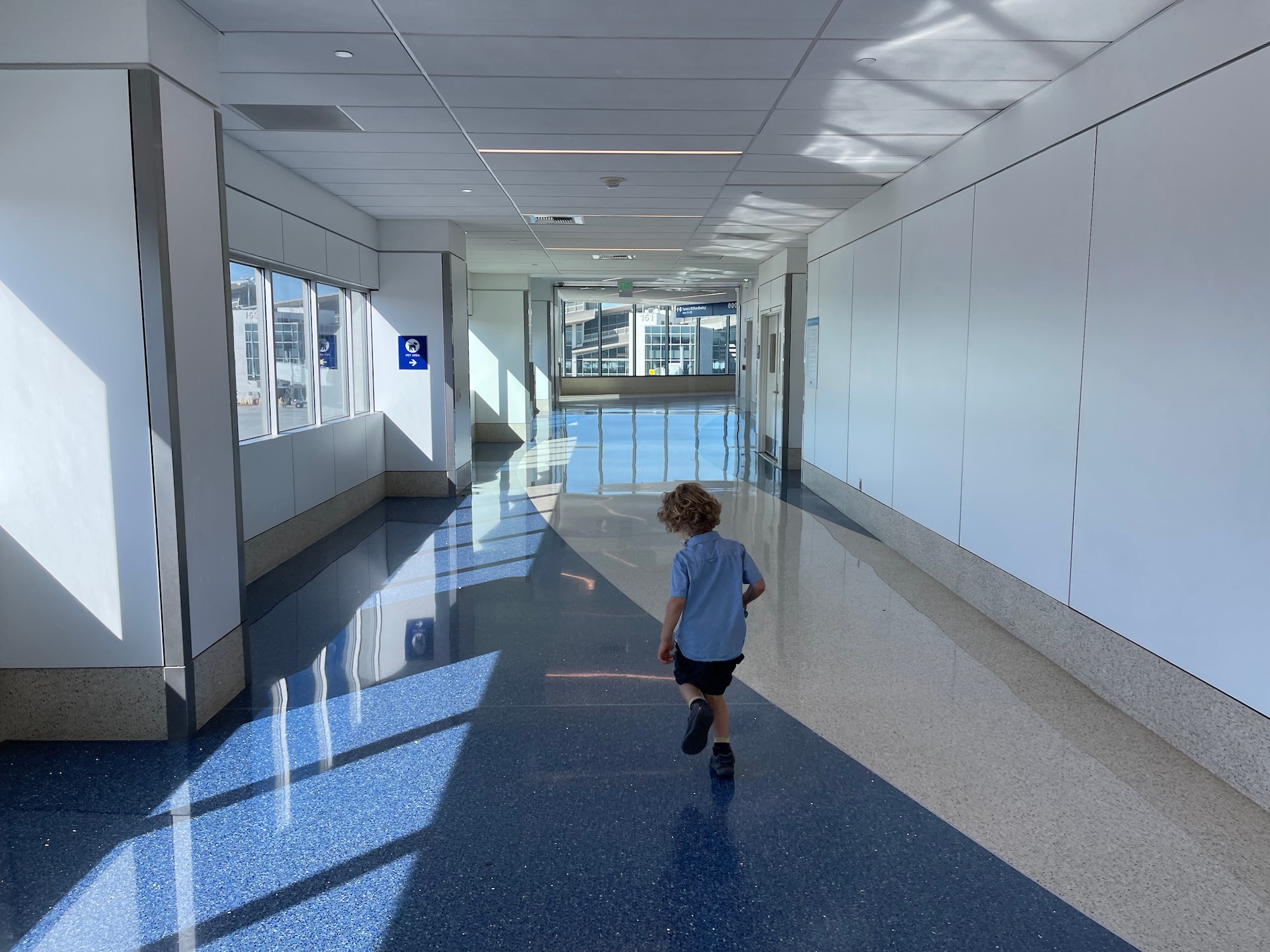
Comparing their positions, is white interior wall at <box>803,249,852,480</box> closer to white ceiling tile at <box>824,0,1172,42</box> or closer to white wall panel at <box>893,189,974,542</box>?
white wall panel at <box>893,189,974,542</box>

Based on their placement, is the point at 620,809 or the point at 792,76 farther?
the point at 792,76

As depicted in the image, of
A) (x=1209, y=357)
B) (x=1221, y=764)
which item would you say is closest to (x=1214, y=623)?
(x=1221, y=764)

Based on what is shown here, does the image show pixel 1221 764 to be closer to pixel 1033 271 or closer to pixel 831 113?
→ pixel 1033 271

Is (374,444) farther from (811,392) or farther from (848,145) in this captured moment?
(848,145)

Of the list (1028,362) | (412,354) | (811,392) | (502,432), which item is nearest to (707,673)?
(1028,362)

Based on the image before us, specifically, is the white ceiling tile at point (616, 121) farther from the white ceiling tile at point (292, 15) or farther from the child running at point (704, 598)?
the child running at point (704, 598)

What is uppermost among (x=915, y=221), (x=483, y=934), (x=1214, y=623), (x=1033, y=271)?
(x=915, y=221)

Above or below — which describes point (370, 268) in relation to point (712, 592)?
above

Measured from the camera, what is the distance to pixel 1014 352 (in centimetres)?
566

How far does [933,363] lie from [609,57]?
12.2ft

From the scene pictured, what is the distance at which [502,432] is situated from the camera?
57.8ft

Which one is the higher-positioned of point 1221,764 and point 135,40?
point 135,40

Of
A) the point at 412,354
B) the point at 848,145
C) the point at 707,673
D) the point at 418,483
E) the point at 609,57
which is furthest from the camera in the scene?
the point at 418,483

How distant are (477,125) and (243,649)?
3.74 metres
